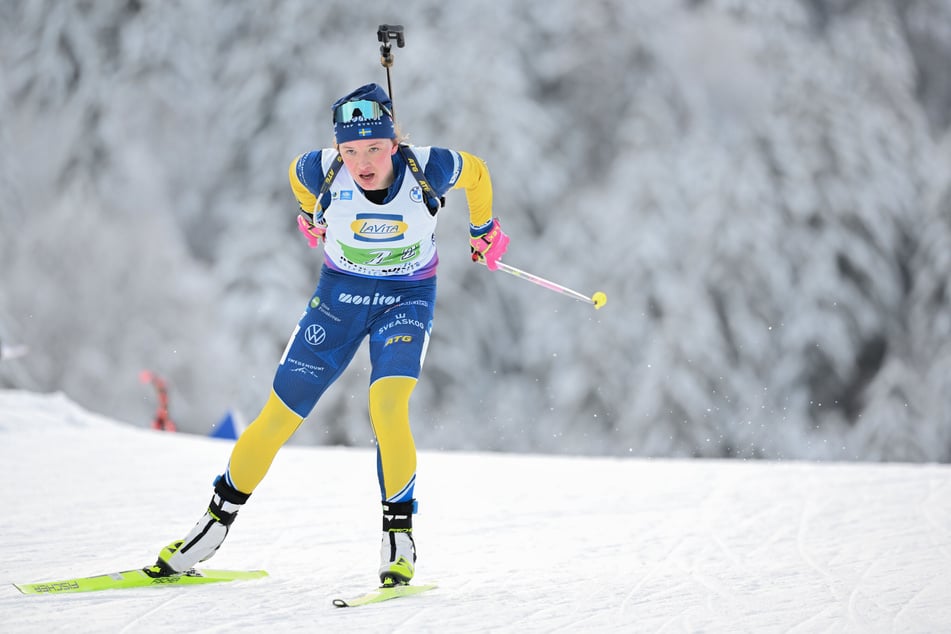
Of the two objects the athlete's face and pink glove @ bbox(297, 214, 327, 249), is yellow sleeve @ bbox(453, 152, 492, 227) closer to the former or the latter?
the athlete's face

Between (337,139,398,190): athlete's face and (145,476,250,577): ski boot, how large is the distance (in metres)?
1.26

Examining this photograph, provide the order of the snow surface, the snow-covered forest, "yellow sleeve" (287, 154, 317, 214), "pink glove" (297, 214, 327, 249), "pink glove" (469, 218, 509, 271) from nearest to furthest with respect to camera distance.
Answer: the snow surface → "yellow sleeve" (287, 154, 317, 214) → "pink glove" (297, 214, 327, 249) → "pink glove" (469, 218, 509, 271) → the snow-covered forest

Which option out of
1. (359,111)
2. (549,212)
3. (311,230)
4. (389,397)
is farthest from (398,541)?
(549,212)

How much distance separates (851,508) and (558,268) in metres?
15.4

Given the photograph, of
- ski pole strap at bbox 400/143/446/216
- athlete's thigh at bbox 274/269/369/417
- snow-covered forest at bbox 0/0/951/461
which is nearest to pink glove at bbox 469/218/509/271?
ski pole strap at bbox 400/143/446/216

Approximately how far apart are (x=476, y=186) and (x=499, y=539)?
6.18 ft

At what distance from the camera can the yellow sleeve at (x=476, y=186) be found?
4621mm

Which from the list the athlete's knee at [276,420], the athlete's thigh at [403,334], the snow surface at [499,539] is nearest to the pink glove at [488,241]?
the athlete's thigh at [403,334]

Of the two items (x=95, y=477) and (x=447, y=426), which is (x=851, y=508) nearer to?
(x=95, y=477)

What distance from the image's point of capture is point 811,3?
85.3 feet

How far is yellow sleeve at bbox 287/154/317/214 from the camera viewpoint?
4.60 meters

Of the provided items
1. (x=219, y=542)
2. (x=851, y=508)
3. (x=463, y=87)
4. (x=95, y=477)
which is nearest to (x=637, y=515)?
(x=851, y=508)

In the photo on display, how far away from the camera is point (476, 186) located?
4.73 meters

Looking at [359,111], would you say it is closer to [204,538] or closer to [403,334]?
[403,334]
